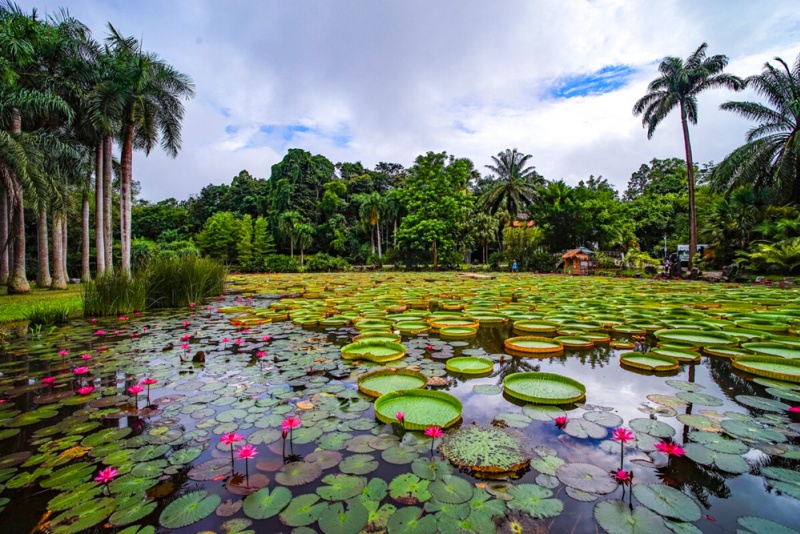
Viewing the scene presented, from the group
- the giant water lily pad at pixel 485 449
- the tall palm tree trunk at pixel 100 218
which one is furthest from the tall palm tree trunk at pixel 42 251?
the giant water lily pad at pixel 485 449

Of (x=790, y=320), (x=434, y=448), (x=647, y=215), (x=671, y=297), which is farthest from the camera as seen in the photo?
(x=647, y=215)

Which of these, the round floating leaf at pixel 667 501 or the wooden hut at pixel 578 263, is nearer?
the round floating leaf at pixel 667 501

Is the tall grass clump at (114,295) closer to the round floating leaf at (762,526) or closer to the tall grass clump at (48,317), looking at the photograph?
the tall grass clump at (48,317)

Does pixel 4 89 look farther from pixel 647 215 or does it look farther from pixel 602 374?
pixel 647 215

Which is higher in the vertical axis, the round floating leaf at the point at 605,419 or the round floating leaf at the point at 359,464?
the round floating leaf at the point at 605,419

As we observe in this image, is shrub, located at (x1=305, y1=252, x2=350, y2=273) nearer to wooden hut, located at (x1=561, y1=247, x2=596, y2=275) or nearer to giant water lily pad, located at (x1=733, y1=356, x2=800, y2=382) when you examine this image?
wooden hut, located at (x1=561, y1=247, x2=596, y2=275)

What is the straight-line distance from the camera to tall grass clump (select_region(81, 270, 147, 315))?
681 cm

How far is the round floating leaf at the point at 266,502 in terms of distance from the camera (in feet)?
5.11

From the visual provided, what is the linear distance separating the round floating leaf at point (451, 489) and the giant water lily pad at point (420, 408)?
54 cm

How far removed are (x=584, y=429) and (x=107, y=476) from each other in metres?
2.63

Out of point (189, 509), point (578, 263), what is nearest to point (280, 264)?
point (578, 263)

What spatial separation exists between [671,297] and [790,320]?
10.0ft

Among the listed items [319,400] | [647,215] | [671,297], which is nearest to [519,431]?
[319,400]

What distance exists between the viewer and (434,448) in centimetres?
210
